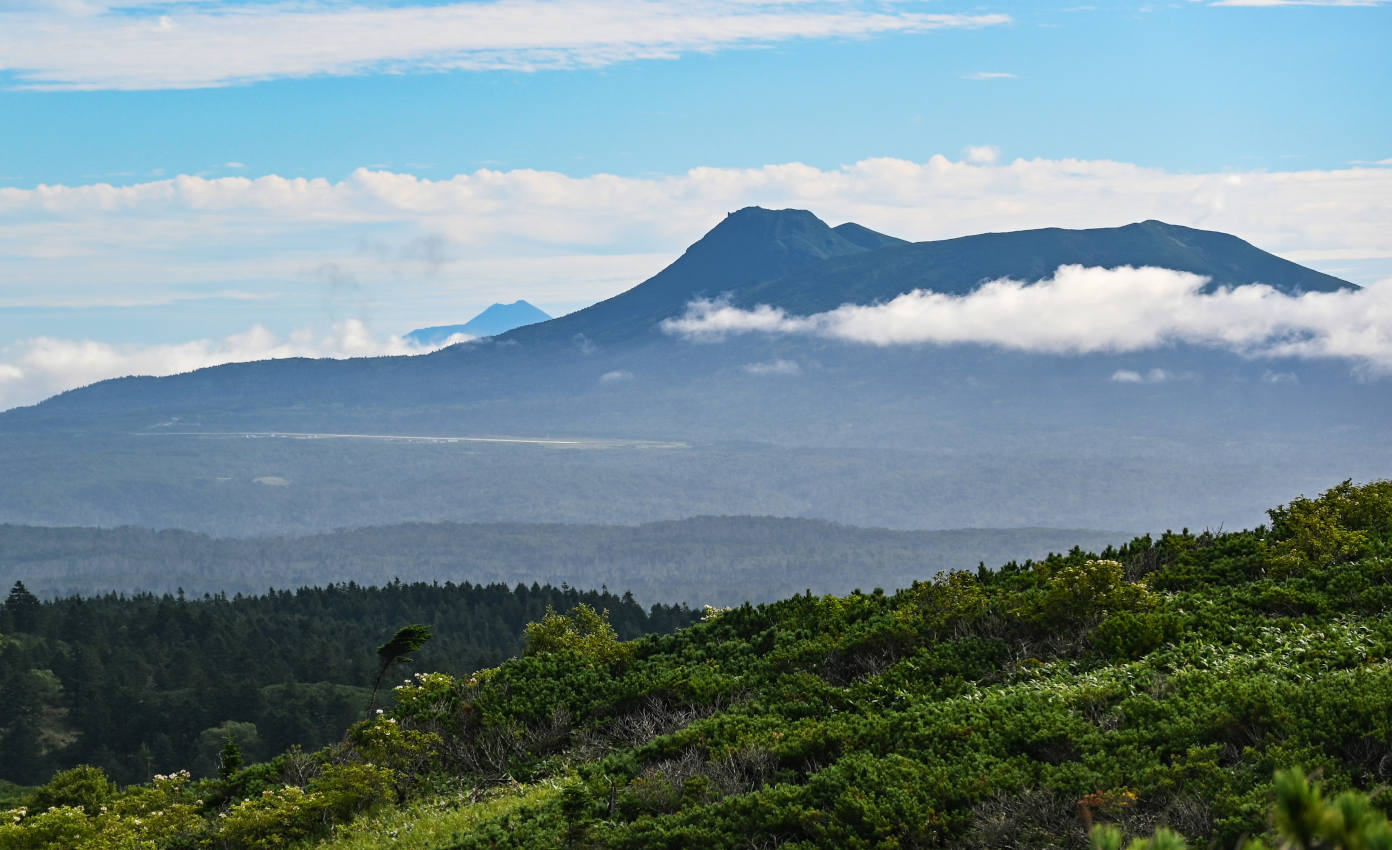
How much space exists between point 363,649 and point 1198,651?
104 meters

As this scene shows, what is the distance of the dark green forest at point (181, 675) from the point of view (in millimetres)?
83812

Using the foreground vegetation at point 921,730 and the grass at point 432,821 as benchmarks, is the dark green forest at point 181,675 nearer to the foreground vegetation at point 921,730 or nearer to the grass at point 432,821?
the foreground vegetation at point 921,730

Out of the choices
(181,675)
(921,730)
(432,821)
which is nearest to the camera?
(921,730)

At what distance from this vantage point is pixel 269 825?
1716cm

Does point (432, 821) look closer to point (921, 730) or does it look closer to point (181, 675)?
point (921, 730)

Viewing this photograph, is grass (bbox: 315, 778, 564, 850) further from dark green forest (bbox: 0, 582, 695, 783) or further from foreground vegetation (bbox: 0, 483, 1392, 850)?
dark green forest (bbox: 0, 582, 695, 783)

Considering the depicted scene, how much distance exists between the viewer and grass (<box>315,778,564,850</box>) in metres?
15.4

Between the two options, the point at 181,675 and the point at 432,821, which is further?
the point at 181,675

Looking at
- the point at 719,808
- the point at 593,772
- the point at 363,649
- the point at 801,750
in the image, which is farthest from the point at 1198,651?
the point at 363,649

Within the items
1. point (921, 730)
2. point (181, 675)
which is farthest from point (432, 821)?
point (181, 675)

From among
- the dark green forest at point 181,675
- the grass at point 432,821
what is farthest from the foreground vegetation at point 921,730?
the dark green forest at point 181,675

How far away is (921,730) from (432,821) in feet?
22.1

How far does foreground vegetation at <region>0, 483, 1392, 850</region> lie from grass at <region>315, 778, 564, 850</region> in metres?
0.07

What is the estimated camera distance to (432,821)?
1623 cm
